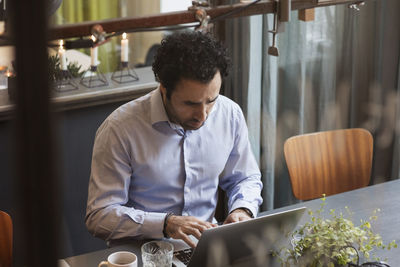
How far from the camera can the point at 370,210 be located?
187 cm

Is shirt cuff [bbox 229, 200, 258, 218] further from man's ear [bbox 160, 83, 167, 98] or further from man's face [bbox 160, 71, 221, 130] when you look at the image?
man's ear [bbox 160, 83, 167, 98]

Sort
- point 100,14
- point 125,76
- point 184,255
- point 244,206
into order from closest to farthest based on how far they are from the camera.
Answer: point 184,255
point 244,206
point 125,76
point 100,14

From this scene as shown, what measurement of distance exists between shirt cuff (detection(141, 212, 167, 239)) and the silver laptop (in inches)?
3.2

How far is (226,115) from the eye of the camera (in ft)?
6.52

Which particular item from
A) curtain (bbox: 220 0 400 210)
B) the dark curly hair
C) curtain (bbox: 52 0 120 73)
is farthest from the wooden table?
curtain (bbox: 52 0 120 73)

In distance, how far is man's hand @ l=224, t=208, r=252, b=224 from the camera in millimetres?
1741

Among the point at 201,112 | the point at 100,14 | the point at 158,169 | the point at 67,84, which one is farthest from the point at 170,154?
the point at 100,14

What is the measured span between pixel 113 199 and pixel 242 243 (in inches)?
18.0

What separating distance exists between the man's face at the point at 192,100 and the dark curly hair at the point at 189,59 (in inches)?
0.7

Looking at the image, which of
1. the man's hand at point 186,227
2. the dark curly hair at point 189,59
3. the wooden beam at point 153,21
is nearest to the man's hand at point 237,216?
the man's hand at point 186,227

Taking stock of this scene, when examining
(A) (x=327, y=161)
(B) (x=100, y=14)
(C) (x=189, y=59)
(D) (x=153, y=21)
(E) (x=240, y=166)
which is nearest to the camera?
(D) (x=153, y=21)

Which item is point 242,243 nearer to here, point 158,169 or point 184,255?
point 184,255

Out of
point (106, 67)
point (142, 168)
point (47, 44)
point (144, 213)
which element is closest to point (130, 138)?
point (142, 168)

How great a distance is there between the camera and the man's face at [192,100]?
1.72 m
